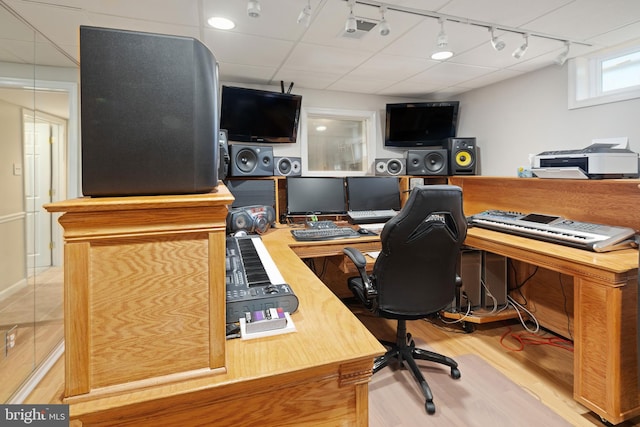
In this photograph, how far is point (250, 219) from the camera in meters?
2.45

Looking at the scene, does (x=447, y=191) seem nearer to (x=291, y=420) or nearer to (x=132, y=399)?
(x=291, y=420)

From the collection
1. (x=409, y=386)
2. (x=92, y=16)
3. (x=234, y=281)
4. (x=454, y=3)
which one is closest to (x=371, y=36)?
(x=454, y=3)

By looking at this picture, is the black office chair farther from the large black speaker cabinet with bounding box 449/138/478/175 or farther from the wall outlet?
the wall outlet

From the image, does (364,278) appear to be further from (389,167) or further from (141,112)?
(389,167)

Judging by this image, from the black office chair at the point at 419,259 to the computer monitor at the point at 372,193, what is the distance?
48.2 inches

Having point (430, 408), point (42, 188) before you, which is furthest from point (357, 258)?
point (42, 188)

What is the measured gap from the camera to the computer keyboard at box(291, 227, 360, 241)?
2.33 m

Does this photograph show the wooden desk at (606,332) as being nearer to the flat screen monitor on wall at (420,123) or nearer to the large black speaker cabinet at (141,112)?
the large black speaker cabinet at (141,112)

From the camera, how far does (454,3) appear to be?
5.68ft

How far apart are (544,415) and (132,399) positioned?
1.91m

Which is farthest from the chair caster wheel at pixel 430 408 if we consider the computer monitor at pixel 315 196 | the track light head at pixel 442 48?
the track light head at pixel 442 48

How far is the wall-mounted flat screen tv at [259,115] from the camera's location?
288 cm

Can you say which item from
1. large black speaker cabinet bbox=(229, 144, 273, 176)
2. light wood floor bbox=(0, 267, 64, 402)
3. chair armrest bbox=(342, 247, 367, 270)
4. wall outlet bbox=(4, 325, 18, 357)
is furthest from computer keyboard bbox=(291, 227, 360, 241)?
wall outlet bbox=(4, 325, 18, 357)

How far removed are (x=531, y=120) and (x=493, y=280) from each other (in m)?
1.42
